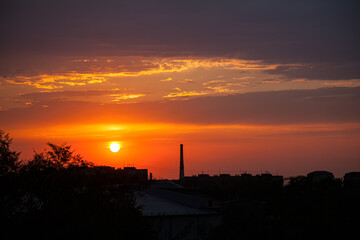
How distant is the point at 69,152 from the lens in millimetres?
21188

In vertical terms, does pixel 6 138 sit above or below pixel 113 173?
above

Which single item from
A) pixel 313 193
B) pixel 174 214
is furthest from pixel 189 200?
pixel 313 193

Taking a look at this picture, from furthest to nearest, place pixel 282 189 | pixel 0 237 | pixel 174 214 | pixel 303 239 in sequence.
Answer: pixel 174 214, pixel 282 189, pixel 303 239, pixel 0 237

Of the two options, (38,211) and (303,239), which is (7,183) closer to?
(38,211)

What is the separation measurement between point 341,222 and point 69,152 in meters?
11.3

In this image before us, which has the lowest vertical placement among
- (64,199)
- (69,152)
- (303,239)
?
(303,239)

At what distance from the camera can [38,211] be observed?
675 inches

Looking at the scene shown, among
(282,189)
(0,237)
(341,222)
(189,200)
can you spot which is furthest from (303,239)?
(189,200)

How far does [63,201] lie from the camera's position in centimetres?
1756

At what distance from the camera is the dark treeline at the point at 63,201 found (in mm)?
15836

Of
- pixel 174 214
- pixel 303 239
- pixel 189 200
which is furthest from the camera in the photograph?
pixel 189 200

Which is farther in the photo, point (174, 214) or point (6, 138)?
point (174, 214)

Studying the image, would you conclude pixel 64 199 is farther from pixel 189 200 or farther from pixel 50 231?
pixel 189 200

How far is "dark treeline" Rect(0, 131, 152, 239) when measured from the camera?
15.8 metres
